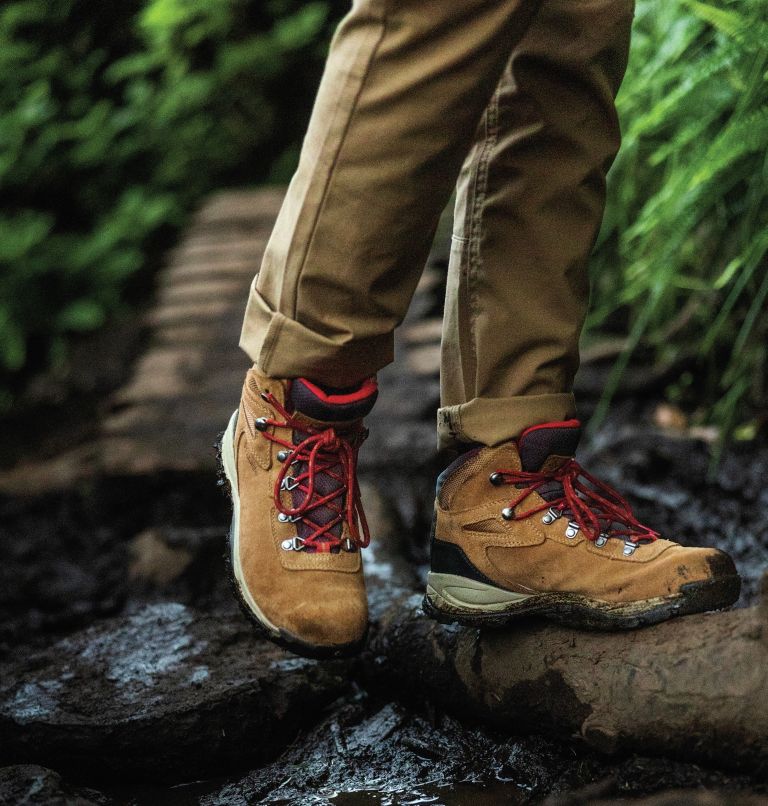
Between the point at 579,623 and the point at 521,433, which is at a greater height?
the point at 521,433

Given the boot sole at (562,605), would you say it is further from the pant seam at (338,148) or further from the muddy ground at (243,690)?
the pant seam at (338,148)

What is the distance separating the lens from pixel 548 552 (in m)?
1.48

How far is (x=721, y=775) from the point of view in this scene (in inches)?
49.6

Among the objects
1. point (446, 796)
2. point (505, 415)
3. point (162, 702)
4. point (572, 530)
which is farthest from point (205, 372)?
point (446, 796)

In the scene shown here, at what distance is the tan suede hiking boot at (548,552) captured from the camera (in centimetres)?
140

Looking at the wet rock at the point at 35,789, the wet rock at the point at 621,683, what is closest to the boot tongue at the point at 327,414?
the wet rock at the point at 621,683

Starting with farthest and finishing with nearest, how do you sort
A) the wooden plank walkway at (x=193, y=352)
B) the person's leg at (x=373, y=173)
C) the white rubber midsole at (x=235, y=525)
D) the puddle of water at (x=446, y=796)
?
the wooden plank walkway at (x=193, y=352)
the white rubber midsole at (x=235, y=525)
the puddle of water at (x=446, y=796)
the person's leg at (x=373, y=173)

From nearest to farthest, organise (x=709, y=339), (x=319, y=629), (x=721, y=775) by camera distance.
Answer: (x=721, y=775), (x=319, y=629), (x=709, y=339)

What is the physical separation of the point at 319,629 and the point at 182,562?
1093mm

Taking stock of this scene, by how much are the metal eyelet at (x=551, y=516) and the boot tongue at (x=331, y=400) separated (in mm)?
342

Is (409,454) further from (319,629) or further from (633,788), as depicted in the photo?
(633,788)

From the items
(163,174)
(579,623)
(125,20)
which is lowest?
(579,623)

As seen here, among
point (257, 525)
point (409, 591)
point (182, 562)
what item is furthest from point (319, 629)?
point (182, 562)

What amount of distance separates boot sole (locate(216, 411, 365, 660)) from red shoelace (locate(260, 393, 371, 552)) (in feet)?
0.32
